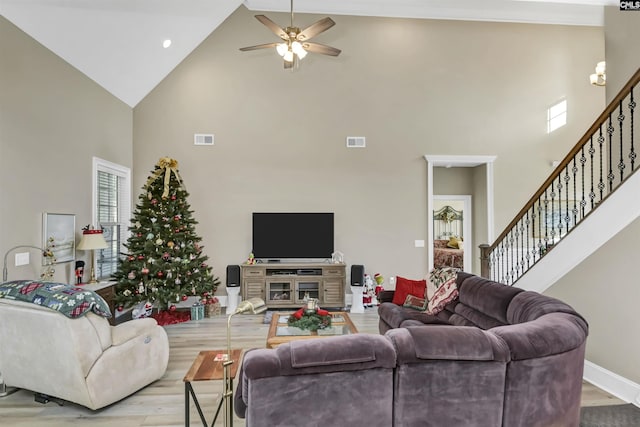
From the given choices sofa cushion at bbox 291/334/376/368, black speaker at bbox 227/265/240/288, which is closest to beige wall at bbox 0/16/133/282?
black speaker at bbox 227/265/240/288

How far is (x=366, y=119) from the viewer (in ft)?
20.6

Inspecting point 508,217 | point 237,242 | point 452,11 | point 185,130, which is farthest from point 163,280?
point 452,11

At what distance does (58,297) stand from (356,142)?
4959 millimetres

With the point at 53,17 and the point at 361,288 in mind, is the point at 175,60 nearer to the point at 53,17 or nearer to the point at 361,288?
the point at 53,17

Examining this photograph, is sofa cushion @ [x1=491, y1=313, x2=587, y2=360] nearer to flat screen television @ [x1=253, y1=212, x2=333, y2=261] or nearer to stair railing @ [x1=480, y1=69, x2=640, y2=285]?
stair railing @ [x1=480, y1=69, x2=640, y2=285]

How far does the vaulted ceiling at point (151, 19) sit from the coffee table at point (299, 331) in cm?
409

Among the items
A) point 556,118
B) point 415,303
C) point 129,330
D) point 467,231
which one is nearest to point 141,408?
point 129,330

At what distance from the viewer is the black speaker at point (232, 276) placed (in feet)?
18.6

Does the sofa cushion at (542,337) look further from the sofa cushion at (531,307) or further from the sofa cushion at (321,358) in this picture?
the sofa cushion at (321,358)

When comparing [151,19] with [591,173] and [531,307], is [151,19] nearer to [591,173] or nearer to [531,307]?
[531,307]

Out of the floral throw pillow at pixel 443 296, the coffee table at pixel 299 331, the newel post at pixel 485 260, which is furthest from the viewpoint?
the newel post at pixel 485 260

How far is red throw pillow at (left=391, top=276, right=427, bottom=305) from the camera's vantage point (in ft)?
13.5

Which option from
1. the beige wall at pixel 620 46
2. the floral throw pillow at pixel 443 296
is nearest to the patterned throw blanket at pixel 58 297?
the floral throw pillow at pixel 443 296

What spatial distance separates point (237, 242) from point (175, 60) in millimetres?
3304
